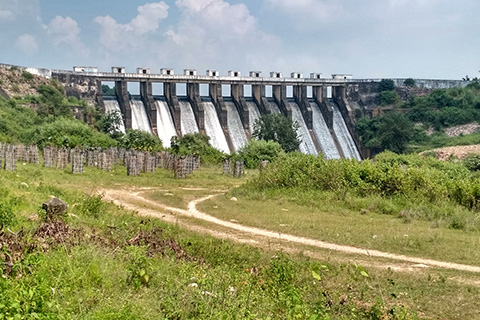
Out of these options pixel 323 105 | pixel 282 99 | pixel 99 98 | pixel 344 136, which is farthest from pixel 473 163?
pixel 99 98

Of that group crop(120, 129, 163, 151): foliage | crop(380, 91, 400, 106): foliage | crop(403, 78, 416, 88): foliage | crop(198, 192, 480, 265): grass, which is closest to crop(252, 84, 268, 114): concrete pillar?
crop(380, 91, 400, 106): foliage

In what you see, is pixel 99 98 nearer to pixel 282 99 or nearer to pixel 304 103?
pixel 282 99

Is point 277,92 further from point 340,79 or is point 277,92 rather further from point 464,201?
point 464,201

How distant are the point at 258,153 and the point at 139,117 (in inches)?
580

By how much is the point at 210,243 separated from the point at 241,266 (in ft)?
4.20

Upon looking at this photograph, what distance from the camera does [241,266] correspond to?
1031 centimetres

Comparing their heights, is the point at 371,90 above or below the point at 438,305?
above

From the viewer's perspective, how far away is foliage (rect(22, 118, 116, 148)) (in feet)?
120

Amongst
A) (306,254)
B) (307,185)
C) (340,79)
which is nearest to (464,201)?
(307,185)

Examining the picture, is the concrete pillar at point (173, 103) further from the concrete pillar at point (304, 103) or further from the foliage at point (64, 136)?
the concrete pillar at point (304, 103)

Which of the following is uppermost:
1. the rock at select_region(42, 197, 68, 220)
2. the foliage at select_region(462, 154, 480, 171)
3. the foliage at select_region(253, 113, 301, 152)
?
the foliage at select_region(253, 113, 301, 152)

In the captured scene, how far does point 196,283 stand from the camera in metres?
8.04

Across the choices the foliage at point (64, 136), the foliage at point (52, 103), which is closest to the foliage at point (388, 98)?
the foliage at point (52, 103)

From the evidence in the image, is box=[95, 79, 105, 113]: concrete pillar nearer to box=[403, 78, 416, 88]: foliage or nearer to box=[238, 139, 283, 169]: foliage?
box=[238, 139, 283, 169]: foliage
